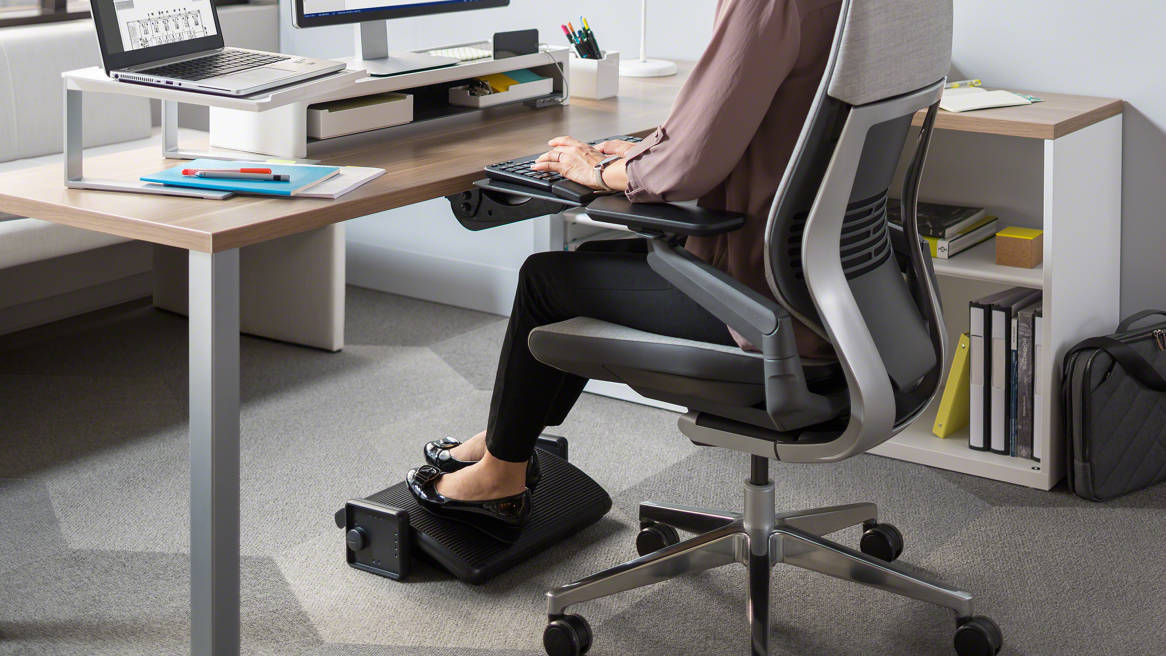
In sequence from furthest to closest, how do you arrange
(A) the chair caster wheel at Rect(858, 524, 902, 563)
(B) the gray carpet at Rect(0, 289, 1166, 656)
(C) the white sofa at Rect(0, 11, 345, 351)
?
(C) the white sofa at Rect(0, 11, 345, 351) → (A) the chair caster wheel at Rect(858, 524, 902, 563) → (B) the gray carpet at Rect(0, 289, 1166, 656)

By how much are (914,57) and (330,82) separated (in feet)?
2.94

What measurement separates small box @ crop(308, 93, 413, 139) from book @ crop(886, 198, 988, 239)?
105cm

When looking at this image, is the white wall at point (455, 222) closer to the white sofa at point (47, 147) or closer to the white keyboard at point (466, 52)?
the white sofa at point (47, 147)

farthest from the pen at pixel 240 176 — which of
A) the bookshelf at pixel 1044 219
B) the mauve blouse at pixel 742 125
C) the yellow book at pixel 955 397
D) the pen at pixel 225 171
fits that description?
the yellow book at pixel 955 397

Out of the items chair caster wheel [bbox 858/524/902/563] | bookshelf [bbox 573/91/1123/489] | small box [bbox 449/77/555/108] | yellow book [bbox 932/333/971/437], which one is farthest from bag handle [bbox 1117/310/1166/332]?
small box [bbox 449/77/555/108]

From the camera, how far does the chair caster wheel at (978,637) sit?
189 cm

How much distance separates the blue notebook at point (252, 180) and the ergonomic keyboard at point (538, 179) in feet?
0.79

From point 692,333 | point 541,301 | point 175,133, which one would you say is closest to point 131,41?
point 175,133

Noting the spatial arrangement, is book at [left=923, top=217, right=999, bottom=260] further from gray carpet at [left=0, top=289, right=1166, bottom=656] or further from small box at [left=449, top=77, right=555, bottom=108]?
small box at [left=449, top=77, right=555, bottom=108]

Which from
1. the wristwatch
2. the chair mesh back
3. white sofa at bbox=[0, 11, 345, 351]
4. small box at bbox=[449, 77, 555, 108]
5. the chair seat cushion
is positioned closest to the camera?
the chair mesh back

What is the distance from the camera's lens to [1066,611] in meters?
2.09

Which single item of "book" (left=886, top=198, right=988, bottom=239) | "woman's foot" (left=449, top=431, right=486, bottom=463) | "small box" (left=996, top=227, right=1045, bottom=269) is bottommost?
"woman's foot" (left=449, top=431, right=486, bottom=463)

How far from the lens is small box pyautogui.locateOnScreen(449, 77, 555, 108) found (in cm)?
237

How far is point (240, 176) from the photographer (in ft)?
5.76
